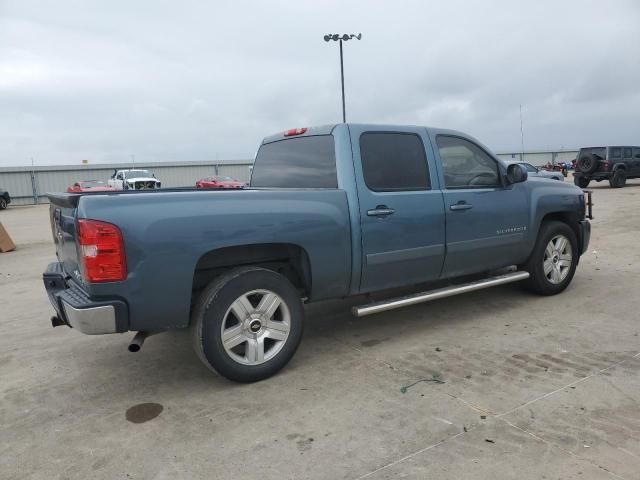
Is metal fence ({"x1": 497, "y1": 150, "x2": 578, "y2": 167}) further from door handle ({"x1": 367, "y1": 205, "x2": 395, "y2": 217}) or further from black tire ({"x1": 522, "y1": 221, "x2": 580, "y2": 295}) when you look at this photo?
door handle ({"x1": 367, "y1": 205, "x2": 395, "y2": 217})

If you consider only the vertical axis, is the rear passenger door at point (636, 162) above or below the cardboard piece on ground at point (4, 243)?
above

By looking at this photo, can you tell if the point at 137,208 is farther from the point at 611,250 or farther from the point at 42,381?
the point at 611,250

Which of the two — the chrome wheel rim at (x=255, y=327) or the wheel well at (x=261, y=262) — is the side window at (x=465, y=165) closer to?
the wheel well at (x=261, y=262)

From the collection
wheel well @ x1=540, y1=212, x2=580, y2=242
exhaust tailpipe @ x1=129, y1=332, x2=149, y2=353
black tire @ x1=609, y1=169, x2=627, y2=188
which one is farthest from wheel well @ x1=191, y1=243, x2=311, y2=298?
black tire @ x1=609, y1=169, x2=627, y2=188

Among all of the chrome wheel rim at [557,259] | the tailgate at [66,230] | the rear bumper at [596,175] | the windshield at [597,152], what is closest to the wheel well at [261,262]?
the tailgate at [66,230]

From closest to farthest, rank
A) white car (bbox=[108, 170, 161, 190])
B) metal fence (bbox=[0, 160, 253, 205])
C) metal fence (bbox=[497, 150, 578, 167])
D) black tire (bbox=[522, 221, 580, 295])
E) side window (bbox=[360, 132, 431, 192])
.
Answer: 1. side window (bbox=[360, 132, 431, 192])
2. black tire (bbox=[522, 221, 580, 295])
3. white car (bbox=[108, 170, 161, 190])
4. metal fence (bbox=[0, 160, 253, 205])
5. metal fence (bbox=[497, 150, 578, 167])

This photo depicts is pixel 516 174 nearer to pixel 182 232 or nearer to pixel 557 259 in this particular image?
pixel 557 259

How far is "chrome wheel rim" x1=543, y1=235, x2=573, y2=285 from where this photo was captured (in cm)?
552

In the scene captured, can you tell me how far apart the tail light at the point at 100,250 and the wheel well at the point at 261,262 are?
0.58 m

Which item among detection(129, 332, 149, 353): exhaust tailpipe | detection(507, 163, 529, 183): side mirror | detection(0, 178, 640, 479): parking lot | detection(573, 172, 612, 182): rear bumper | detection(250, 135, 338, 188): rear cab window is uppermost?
detection(250, 135, 338, 188): rear cab window

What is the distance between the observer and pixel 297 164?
459 centimetres

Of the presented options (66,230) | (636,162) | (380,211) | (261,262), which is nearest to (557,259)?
(380,211)

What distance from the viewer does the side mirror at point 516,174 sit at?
503 centimetres

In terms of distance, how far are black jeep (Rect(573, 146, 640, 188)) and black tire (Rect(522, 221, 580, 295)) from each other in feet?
60.7
